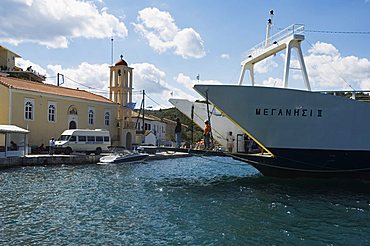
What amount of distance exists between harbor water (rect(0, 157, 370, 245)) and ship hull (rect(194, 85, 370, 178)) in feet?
5.11

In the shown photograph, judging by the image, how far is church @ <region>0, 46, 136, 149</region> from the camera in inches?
1267

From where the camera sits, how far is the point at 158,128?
5697cm

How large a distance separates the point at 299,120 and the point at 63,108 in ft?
84.5

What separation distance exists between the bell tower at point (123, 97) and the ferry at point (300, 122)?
2793 cm

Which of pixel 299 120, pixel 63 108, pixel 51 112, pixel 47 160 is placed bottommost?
pixel 47 160

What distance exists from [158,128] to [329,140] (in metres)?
41.5

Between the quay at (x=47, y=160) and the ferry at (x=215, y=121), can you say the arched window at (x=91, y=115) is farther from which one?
the ferry at (x=215, y=121)

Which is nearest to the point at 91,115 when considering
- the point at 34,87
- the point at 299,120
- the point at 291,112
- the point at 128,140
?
the point at 128,140

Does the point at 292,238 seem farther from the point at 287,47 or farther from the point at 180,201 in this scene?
the point at 287,47

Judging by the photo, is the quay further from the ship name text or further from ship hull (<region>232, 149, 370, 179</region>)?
the ship name text

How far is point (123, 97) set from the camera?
44.8 metres

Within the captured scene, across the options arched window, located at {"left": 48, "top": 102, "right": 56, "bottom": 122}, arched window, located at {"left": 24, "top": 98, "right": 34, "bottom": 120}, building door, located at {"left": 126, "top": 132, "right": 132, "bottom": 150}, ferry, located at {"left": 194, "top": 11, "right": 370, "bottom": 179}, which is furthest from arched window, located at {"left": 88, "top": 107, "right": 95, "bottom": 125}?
ferry, located at {"left": 194, "top": 11, "right": 370, "bottom": 179}

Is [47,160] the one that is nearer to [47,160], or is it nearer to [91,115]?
[47,160]

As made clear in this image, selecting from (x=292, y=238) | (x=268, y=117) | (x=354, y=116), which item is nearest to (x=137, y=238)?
(x=292, y=238)
